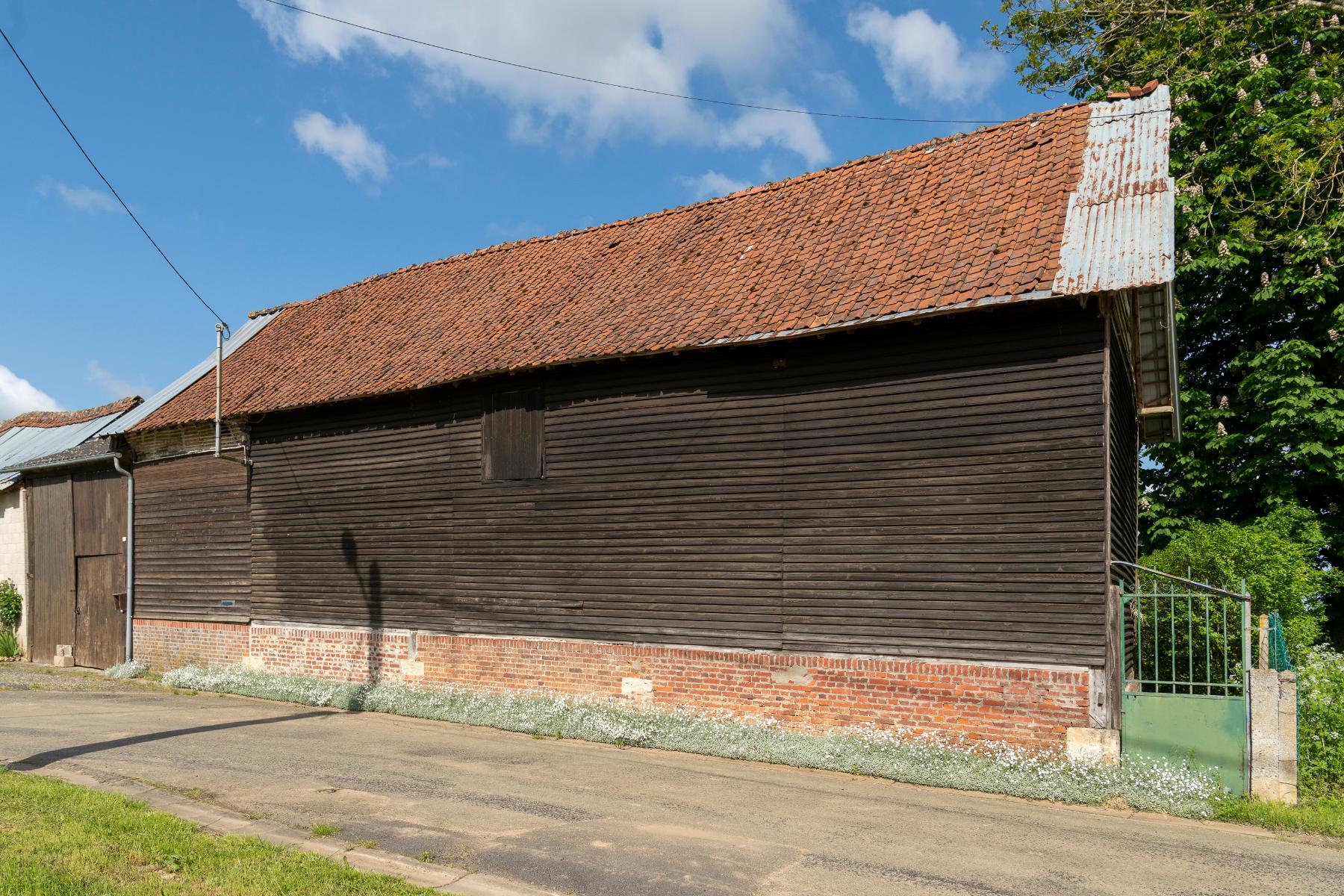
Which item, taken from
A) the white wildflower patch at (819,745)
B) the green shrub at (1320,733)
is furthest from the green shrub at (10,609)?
the green shrub at (1320,733)

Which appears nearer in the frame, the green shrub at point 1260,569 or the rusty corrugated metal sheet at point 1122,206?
the rusty corrugated metal sheet at point 1122,206

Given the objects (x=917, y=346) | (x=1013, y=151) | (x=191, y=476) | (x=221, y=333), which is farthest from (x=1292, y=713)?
(x=191, y=476)

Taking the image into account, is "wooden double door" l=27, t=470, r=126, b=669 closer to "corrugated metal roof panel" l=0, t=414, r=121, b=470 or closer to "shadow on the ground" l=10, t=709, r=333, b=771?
"corrugated metal roof panel" l=0, t=414, r=121, b=470

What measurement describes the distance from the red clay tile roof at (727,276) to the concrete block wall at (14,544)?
5426 mm

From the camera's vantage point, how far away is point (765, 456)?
1133 cm

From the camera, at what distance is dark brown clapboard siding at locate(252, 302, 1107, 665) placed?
378 inches

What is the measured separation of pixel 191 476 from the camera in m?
17.7

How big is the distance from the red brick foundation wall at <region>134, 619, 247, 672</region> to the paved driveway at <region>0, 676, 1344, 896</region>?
5.41 metres

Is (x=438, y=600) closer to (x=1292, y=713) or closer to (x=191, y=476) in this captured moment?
(x=191, y=476)

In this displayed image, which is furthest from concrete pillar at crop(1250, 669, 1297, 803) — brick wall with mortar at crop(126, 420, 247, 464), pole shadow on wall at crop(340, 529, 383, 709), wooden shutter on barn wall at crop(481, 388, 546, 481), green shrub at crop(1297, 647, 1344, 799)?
brick wall with mortar at crop(126, 420, 247, 464)

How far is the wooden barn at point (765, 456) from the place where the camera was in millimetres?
9641

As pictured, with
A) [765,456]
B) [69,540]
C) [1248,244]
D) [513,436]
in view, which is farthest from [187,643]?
[1248,244]

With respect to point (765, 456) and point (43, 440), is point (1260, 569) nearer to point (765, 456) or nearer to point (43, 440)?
point (765, 456)

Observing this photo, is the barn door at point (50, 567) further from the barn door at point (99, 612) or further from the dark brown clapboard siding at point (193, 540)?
the dark brown clapboard siding at point (193, 540)
